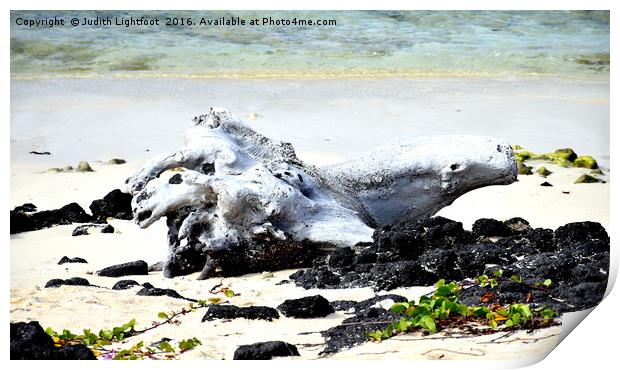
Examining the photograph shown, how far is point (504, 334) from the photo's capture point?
5.28 m

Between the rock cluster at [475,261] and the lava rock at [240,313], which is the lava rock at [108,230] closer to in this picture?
the rock cluster at [475,261]

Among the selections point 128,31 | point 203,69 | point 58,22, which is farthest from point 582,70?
point 58,22

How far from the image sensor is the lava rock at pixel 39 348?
525cm

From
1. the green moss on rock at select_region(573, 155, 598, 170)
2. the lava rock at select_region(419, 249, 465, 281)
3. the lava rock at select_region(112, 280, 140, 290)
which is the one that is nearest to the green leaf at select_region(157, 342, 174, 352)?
the lava rock at select_region(112, 280, 140, 290)

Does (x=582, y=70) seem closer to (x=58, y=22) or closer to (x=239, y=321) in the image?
(x=58, y=22)

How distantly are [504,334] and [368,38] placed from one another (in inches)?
318

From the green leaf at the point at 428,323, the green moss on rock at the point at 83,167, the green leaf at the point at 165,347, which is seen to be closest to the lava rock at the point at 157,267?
the green leaf at the point at 165,347

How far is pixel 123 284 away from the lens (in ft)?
21.0

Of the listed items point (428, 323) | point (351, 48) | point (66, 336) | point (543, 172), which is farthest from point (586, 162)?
point (66, 336)

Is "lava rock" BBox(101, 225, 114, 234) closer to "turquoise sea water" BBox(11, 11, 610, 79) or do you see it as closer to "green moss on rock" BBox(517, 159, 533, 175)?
"green moss on rock" BBox(517, 159, 533, 175)

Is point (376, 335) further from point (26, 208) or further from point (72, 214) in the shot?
point (26, 208)

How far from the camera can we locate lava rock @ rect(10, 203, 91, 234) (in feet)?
25.6

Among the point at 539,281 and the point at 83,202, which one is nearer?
the point at 539,281

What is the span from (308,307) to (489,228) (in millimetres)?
1913
